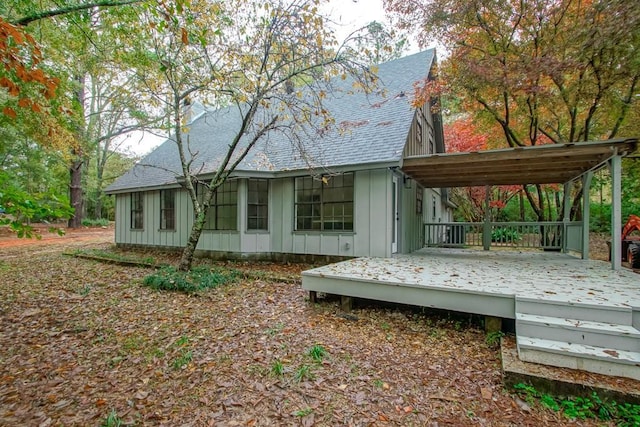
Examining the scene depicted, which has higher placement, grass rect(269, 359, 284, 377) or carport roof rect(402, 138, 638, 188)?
carport roof rect(402, 138, 638, 188)

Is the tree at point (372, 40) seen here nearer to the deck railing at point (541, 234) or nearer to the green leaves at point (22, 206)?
the green leaves at point (22, 206)

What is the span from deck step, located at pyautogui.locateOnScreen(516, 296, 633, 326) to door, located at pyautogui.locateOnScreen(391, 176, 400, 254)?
4.00 meters

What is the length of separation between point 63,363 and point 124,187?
33.4 feet

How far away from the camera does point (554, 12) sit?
7.92 metres

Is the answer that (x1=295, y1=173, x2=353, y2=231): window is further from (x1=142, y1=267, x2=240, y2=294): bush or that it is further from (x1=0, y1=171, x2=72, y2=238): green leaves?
(x1=0, y1=171, x2=72, y2=238): green leaves

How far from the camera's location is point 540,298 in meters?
3.43

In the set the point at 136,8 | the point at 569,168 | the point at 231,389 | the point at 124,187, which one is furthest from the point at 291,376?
the point at 124,187

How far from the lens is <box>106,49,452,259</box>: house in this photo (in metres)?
7.32

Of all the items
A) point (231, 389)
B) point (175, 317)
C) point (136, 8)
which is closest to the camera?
point (231, 389)

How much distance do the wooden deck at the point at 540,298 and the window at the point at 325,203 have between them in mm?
2372

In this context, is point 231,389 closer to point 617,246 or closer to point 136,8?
point 617,246

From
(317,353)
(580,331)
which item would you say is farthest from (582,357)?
(317,353)

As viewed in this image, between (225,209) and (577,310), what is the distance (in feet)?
26.7

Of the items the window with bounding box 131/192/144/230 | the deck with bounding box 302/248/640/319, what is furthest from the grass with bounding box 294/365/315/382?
the window with bounding box 131/192/144/230
